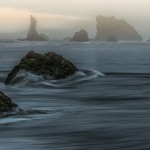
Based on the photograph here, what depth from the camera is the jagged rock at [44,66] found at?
3356 cm

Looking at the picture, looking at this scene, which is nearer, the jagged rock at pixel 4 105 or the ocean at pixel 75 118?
the ocean at pixel 75 118

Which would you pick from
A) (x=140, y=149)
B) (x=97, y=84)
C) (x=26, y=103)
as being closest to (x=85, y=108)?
(x=26, y=103)

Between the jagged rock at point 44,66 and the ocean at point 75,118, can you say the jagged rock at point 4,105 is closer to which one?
the ocean at point 75,118

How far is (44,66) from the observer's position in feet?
111

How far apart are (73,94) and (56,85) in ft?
12.9

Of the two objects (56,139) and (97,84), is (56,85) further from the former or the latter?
(56,139)

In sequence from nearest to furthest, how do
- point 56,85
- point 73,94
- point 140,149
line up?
point 140,149
point 73,94
point 56,85

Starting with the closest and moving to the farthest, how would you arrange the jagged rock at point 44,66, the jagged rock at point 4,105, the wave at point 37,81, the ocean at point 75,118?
the ocean at point 75,118 → the jagged rock at point 4,105 → the wave at point 37,81 → the jagged rock at point 44,66

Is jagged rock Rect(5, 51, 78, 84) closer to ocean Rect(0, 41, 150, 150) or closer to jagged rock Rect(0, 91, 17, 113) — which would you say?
ocean Rect(0, 41, 150, 150)

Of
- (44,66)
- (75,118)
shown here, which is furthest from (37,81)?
(75,118)

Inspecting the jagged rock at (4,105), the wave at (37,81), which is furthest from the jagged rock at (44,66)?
the jagged rock at (4,105)

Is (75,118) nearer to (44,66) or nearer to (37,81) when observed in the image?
(37,81)

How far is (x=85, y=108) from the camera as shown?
76.2 feet

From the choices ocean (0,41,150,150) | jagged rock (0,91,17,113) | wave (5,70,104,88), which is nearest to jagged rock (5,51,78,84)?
wave (5,70,104,88)
